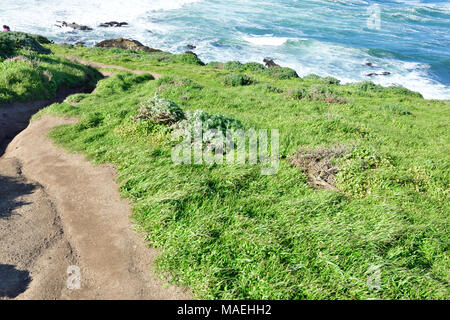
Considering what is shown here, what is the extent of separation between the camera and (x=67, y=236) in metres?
6.60

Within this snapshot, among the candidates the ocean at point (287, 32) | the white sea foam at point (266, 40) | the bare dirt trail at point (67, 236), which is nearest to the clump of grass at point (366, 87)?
the ocean at point (287, 32)

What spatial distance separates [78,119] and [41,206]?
20.0 ft

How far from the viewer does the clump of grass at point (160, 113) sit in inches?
432

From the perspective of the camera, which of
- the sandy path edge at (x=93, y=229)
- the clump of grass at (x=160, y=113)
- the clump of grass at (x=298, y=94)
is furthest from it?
the clump of grass at (x=298, y=94)

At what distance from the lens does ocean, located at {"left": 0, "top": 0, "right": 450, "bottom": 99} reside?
42750mm

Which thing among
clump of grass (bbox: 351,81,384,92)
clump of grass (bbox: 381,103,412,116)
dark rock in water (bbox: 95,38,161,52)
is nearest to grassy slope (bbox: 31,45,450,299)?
clump of grass (bbox: 381,103,412,116)

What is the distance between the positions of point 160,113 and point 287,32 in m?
53.7

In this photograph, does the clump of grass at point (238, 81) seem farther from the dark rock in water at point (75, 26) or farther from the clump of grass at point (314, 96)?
the dark rock in water at point (75, 26)

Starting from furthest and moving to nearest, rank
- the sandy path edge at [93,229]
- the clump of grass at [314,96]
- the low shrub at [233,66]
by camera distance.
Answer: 1. the low shrub at [233,66]
2. the clump of grass at [314,96]
3. the sandy path edge at [93,229]

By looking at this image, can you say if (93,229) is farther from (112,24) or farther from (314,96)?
(112,24)

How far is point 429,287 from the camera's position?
5387 mm

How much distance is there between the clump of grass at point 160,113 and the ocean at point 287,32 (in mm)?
33032

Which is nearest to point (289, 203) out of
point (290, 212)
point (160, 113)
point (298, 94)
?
point (290, 212)
